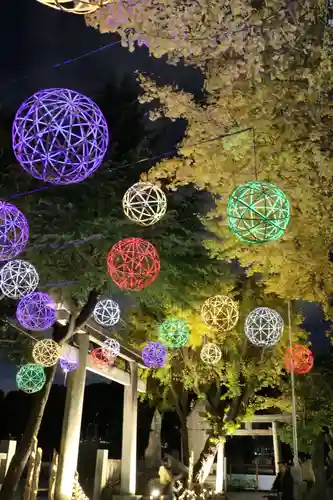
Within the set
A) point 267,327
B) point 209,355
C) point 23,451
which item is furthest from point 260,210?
point 209,355

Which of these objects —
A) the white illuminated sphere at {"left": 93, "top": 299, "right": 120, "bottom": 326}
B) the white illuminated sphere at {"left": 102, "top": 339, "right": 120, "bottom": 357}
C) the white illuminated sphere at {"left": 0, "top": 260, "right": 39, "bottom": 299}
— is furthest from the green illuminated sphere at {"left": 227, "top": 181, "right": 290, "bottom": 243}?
the white illuminated sphere at {"left": 102, "top": 339, "right": 120, "bottom": 357}

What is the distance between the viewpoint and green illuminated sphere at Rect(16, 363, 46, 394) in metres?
8.30

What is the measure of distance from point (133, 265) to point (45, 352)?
325 centimetres

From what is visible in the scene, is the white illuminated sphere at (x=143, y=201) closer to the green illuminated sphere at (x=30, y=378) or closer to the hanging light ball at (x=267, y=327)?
the green illuminated sphere at (x=30, y=378)

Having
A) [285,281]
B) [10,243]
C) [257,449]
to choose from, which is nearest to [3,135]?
[10,243]

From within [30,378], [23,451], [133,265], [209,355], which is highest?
[133,265]

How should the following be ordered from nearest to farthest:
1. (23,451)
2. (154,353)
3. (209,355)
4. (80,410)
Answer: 1. (23,451)
2. (80,410)
3. (154,353)
4. (209,355)

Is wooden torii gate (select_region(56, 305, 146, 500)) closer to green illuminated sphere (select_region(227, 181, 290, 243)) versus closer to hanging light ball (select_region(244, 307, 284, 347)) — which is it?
hanging light ball (select_region(244, 307, 284, 347))

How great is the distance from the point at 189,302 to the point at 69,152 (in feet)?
25.3

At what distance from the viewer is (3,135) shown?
8516 millimetres

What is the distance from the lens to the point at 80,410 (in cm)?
982

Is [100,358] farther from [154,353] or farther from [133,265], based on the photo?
[133,265]

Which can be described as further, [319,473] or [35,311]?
[319,473]

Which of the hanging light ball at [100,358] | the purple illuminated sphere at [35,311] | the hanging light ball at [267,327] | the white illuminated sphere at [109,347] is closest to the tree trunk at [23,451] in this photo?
the white illuminated sphere at [109,347]
